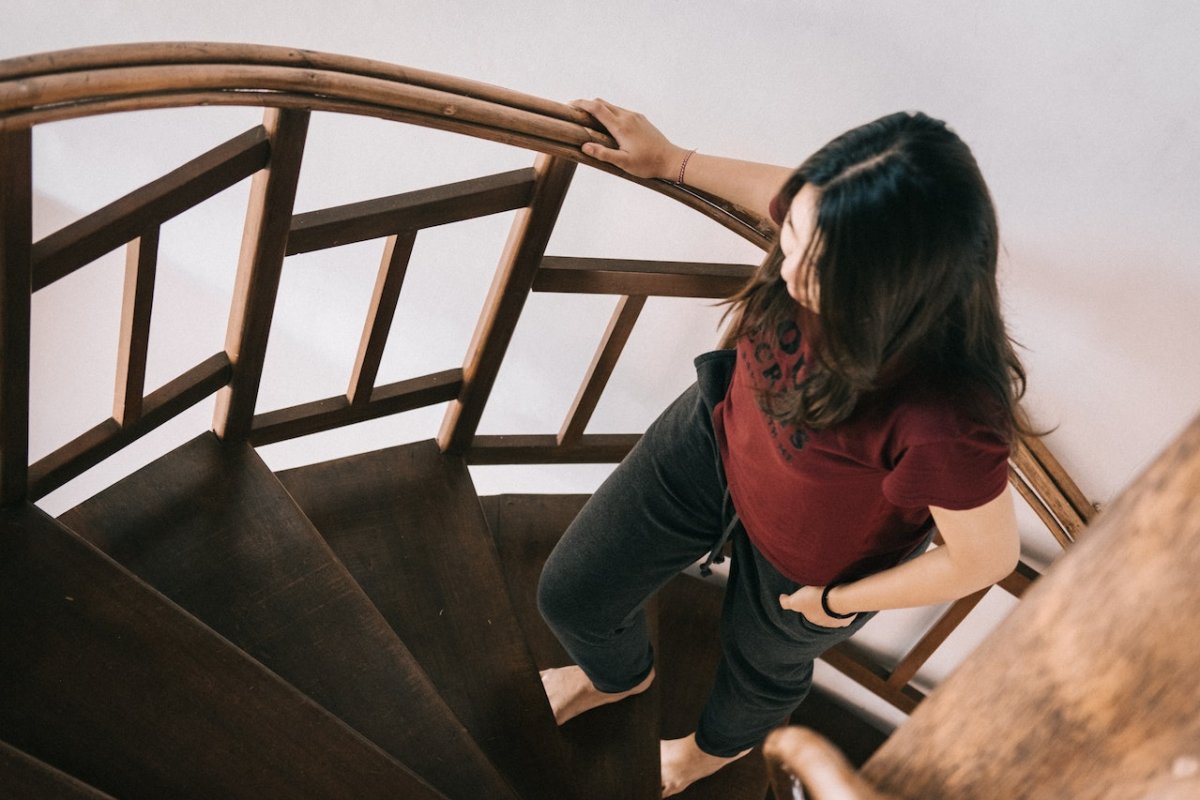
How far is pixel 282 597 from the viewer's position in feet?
5.26

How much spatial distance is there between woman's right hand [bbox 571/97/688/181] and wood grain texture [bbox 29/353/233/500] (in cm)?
68

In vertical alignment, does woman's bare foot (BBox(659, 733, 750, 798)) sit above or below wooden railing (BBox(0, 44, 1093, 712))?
below

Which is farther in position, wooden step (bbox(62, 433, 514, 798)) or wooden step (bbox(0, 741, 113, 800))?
wooden step (bbox(62, 433, 514, 798))

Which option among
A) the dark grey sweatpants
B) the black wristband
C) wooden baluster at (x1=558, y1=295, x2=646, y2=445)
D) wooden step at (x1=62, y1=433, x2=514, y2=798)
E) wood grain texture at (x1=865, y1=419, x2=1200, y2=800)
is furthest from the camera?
wooden baluster at (x1=558, y1=295, x2=646, y2=445)

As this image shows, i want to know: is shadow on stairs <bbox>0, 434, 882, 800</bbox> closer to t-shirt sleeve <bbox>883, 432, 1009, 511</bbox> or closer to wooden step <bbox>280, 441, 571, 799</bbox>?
wooden step <bbox>280, 441, 571, 799</bbox>

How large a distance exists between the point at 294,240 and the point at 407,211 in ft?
0.55

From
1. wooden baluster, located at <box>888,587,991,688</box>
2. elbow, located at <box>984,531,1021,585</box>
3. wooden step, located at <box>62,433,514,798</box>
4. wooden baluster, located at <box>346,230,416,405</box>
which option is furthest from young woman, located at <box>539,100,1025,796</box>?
wooden baluster, located at <box>888,587,991,688</box>

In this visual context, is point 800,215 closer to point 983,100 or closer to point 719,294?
point 983,100

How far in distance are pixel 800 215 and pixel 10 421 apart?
40.9 inches

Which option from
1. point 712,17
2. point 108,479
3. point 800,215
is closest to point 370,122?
point 712,17

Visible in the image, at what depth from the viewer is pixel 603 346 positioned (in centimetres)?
187

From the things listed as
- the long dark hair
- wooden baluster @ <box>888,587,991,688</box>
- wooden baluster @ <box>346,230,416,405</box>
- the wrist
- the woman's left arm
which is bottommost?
wooden baluster @ <box>888,587,991,688</box>

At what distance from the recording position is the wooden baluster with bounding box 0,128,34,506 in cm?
103

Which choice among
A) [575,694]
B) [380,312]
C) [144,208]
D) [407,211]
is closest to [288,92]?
[144,208]
